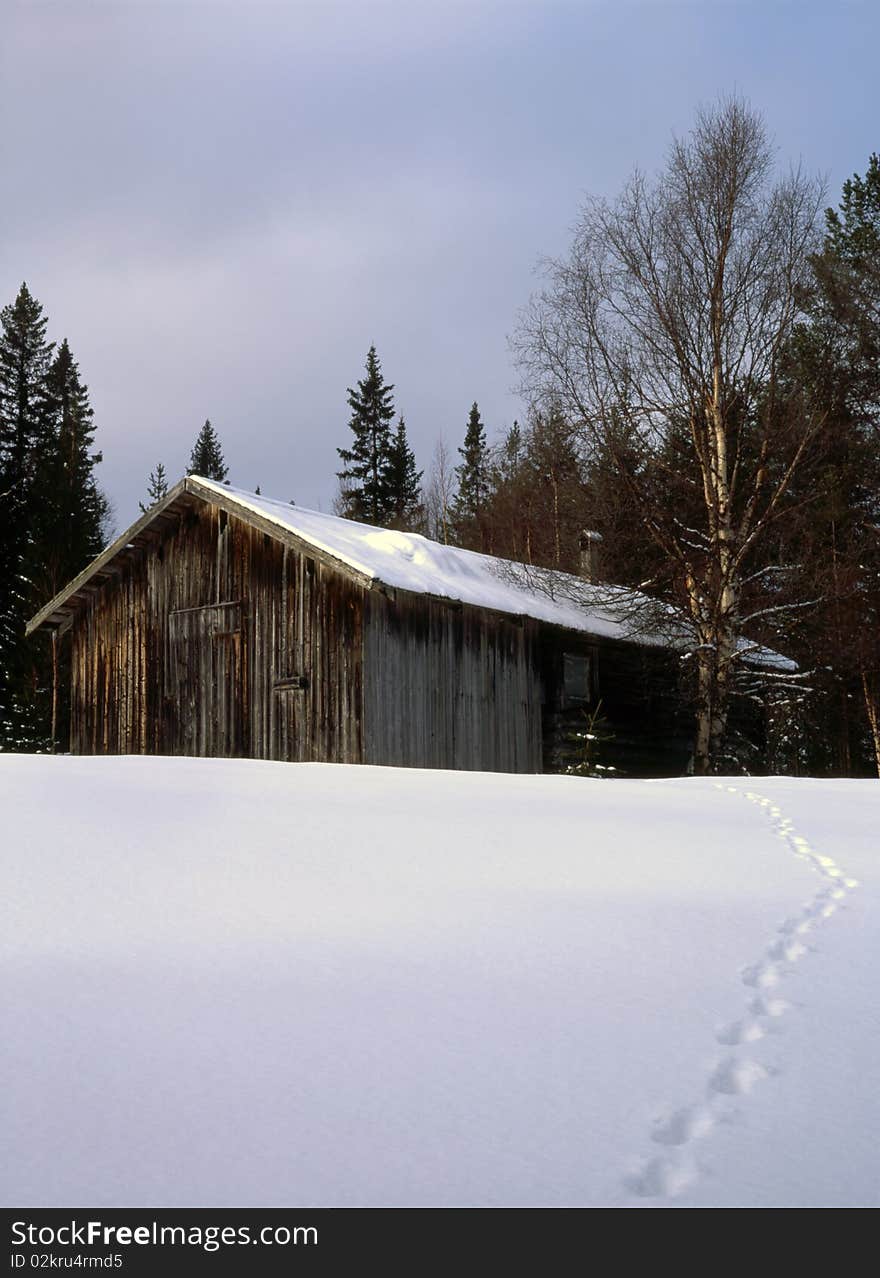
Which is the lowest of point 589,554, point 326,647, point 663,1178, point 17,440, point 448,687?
point 663,1178

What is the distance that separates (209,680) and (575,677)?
6328 mm

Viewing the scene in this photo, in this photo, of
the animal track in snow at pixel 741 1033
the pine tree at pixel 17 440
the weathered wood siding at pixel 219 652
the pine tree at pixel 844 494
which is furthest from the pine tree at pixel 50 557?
the animal track in snow at pixel 741 1033

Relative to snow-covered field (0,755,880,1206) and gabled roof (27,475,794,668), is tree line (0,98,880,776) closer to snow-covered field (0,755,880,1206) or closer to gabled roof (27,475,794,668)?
gabled roof (27,475,794,668)

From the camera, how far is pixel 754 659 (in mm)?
20594

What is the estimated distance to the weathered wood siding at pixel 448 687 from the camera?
15125 mm

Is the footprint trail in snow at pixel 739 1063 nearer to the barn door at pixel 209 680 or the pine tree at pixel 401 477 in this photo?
the barn door at pixel 209 680

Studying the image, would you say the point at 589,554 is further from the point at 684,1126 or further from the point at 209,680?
the point at 684,1126

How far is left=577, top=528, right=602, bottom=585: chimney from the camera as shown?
20.2m

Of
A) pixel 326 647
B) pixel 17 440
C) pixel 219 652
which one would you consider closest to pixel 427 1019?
pixel 326 647

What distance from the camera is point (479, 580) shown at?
59.8 ft

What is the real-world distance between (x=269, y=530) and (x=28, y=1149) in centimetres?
1362

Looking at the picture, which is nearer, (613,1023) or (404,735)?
(613,1023)

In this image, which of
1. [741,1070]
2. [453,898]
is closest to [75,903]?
[453,898]

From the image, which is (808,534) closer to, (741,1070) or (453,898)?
(453,898)
